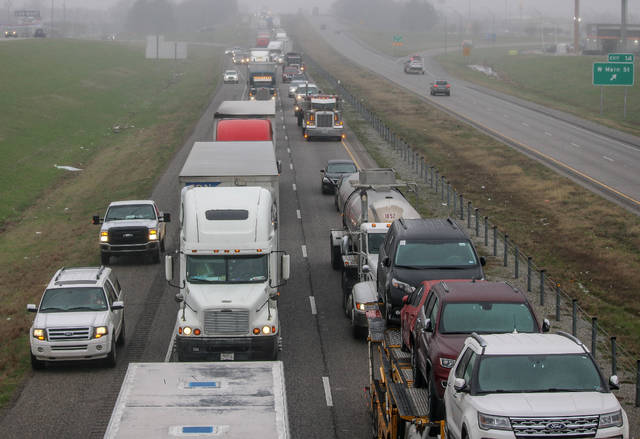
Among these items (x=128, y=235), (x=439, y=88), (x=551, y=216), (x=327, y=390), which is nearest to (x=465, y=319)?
(x=327, y=390)

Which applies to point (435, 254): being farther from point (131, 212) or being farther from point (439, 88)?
point (439, 88)

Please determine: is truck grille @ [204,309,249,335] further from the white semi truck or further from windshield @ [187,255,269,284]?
windshield @ [187,255,269,284]

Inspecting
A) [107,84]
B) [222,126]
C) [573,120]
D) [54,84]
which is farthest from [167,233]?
[107,84]

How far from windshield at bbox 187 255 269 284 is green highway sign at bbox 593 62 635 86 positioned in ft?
189

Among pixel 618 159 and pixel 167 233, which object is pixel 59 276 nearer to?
pixel 167 233

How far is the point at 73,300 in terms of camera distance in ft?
66.7

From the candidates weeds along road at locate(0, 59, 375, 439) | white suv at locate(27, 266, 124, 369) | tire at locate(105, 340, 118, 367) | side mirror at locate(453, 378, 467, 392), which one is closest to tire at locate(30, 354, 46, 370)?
white suv at locate(27, 266, 124, 369)

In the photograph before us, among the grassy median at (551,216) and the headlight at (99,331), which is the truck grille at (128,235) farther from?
the grassy median at (551,216)

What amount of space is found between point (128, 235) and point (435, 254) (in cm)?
1299

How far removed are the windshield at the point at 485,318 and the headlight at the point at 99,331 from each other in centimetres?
869

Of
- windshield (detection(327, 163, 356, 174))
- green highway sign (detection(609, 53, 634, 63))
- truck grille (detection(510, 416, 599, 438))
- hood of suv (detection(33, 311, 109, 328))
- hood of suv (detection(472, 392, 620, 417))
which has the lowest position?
hood of suv (detection(33, 311, 109, 328))

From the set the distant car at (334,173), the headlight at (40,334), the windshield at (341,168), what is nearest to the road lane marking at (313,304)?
the headlight at (40,334)

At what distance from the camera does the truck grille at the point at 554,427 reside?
10.2 meters

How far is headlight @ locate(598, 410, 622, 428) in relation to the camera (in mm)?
10273
